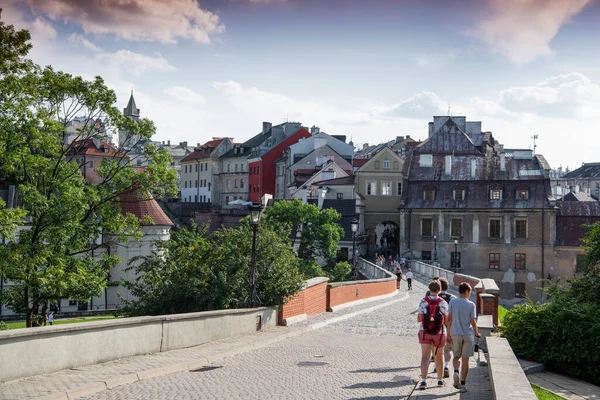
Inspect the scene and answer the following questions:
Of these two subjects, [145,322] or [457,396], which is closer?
[457,396]

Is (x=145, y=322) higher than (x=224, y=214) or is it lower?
lower

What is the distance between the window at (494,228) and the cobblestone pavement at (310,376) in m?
49.6

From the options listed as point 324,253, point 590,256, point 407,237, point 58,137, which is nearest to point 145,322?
point 58,137

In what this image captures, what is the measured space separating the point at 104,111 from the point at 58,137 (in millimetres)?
2108

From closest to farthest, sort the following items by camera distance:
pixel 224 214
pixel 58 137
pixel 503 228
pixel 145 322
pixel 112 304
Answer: pixel 145 322
pixel 58 137
pixel 112 304
pixel 503 228
pixel 224 214

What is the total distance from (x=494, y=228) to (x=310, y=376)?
186 feet

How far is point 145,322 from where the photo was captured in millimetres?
14180

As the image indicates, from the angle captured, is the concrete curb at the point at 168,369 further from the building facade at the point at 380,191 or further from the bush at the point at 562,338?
the building facade at the point at 380,191

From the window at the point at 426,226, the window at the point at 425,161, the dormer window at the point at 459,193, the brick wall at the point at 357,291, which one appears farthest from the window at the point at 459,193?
the brick wall at the point at 357,291

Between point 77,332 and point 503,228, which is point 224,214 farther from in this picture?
point 77,332

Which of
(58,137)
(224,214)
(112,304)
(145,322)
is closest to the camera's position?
(145,322)

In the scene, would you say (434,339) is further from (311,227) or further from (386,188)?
(386,188)

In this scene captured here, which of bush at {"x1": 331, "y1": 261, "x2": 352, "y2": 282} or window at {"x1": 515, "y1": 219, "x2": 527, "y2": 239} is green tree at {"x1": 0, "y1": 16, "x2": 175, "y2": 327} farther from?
window at {"x1": 515, "y1": 219, "x2": 527, "y2": 239}

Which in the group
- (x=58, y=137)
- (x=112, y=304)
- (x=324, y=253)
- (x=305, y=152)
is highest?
(x=305, y=152)
